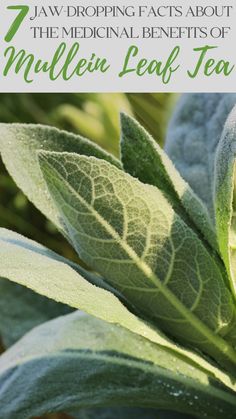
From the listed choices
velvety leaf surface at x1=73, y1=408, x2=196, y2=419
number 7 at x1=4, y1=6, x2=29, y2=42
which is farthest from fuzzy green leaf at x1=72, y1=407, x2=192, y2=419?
number 7 at x1=4, y1=6, x2=29, y2=42

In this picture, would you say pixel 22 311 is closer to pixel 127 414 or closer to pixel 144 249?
pixel 127 414

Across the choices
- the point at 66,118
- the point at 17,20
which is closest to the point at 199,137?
the point at 17,20

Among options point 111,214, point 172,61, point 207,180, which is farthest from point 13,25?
point 111,214

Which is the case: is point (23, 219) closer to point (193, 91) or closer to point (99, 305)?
point (193, 91)

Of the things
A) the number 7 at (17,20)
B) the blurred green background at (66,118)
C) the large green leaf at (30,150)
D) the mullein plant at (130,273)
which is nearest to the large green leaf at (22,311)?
the mullein plant at (130,273)

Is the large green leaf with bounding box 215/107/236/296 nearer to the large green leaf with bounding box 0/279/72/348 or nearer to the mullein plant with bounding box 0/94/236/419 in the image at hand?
the mullein plant with bounding box 0/94/236/419

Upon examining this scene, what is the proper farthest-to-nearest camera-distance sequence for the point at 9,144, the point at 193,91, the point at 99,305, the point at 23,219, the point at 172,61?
the point at 23,219, the point at 172,61, the point at 193,91, the point at 9,144, the point at 99,305
